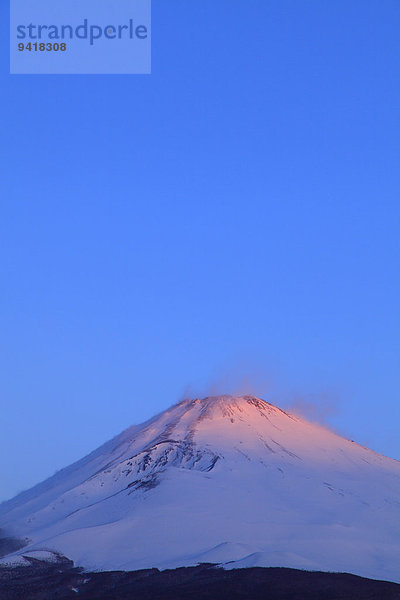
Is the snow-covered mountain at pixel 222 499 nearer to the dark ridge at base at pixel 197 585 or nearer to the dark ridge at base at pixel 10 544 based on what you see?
the dark ridge at base at pixel 10 544

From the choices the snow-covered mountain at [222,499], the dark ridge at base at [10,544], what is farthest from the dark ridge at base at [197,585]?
the dark ridge at base at [10,544]

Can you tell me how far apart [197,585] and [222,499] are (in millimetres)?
28506

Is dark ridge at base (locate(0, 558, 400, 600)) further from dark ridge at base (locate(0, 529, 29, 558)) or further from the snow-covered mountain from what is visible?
dark ridge at base (locate(0, 529, 29, 558))

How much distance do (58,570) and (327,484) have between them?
36.3m

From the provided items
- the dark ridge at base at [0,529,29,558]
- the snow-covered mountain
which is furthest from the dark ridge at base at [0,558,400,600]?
the dark ridge at base at [0,529,29,558]

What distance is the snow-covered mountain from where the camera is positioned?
55.8 metres

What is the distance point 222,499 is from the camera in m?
72.9

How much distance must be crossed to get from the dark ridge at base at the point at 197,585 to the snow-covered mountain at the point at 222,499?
2.19m

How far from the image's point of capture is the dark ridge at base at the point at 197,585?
41844 millimetres

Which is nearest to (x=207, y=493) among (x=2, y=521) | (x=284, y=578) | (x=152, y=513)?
(x=152, y=513)

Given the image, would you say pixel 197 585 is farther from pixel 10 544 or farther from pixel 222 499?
pixel 10 544

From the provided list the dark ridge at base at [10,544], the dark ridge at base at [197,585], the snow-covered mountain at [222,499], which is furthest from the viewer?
the dark ridge at base at [10,544]

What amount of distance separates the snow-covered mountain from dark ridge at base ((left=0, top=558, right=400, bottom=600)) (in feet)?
7.18

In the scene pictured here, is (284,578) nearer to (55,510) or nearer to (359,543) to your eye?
(359,543)
